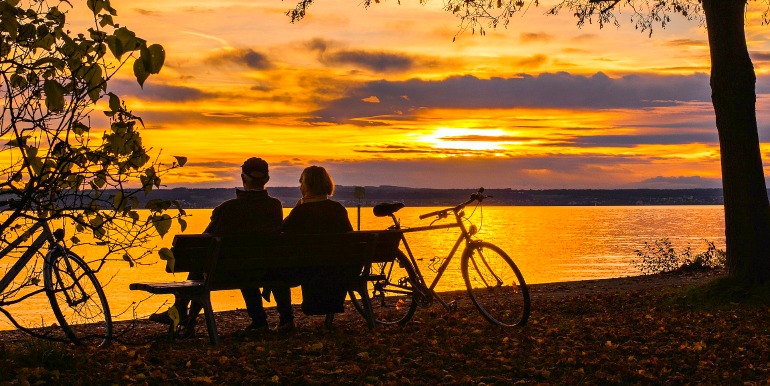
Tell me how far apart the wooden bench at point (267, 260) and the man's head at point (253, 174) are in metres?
0.65

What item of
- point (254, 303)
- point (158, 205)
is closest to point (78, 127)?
point (158, 205)

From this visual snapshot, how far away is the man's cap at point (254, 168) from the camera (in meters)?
9.30

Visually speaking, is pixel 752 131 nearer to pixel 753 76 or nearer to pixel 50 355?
pixel 753 76

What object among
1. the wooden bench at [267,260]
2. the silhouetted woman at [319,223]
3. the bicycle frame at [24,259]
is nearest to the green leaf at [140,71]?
the bicycle frame at [24,259]

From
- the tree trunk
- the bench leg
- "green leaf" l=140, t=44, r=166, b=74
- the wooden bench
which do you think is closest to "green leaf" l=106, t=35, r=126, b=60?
"green leaf" l=140, t=44, r=166, b=74

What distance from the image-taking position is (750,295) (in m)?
12.5

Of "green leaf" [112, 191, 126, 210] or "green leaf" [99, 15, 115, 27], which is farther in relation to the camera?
"green leaf" [112, 191, 126, 210]

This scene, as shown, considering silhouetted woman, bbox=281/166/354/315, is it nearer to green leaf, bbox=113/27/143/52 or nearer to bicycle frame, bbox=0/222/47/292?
bicycle frame, bbox=0/222/47/292

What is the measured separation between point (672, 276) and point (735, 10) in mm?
7874

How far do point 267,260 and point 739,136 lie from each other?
24.4 feet

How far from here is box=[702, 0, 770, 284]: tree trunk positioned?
1257cm

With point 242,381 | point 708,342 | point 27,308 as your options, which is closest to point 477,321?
point 708,342

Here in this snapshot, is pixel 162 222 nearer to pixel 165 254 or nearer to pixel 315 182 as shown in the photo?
pixel 165 254

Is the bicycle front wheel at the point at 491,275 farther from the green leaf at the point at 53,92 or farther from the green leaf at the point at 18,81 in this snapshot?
the green leaf at the point at 53,92
